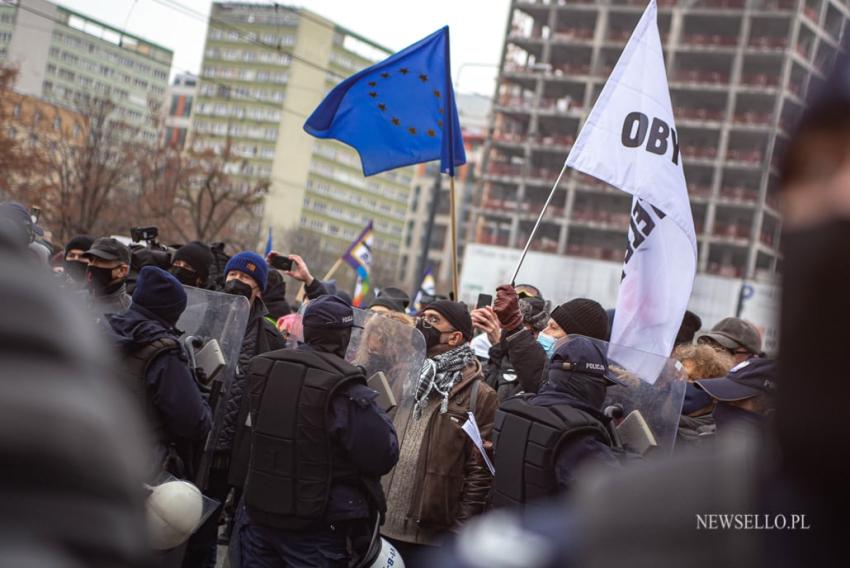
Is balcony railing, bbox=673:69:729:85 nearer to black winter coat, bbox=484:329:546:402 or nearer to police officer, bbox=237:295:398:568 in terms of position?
black winter coat, bbox=484:329:546:402

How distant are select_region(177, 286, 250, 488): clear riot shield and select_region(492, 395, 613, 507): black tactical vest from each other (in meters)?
2.12

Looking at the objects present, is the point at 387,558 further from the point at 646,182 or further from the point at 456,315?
the point at 646,182

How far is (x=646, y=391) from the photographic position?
594 cm

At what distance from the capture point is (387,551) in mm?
6203

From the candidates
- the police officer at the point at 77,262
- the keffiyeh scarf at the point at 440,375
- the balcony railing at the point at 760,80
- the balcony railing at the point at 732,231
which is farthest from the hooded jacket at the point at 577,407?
the balcony railing at the point at 760,80

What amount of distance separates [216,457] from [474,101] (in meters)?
125

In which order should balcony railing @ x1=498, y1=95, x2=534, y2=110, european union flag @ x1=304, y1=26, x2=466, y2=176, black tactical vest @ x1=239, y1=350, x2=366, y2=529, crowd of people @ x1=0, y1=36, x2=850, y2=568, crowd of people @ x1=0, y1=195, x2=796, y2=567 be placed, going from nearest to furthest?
crowd of people @ x1=0, y1=36, x2=850, y2=568 → crowd of people @ x1=0, y1=195, x2=796, y2=567 → black tactical vest @ x1=239, y1=350, x2=366, y2=529 → european union flag @ x1=304, y1=26, x2=466, y2=176 → balcony railing @ x1=498, y1=95, x2=534, y2=110

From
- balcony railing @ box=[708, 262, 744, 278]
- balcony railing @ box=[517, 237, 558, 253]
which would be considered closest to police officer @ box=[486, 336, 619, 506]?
balcony railing @ box=[708, 262, 744, 278]

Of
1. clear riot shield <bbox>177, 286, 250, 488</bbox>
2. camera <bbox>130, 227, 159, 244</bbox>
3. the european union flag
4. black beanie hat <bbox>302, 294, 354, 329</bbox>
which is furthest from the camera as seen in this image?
camera <bbox>130, 227, 159, 244</bbox>

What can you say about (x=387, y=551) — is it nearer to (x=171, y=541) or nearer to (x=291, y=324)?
(x=171, y=541)

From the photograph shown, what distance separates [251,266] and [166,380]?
2.09m

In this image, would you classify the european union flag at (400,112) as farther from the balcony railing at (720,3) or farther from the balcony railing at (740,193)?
the balcony railing at (720,3)

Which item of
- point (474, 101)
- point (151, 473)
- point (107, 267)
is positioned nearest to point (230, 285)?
point (107, 267)

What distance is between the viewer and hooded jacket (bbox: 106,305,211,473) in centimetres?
567
